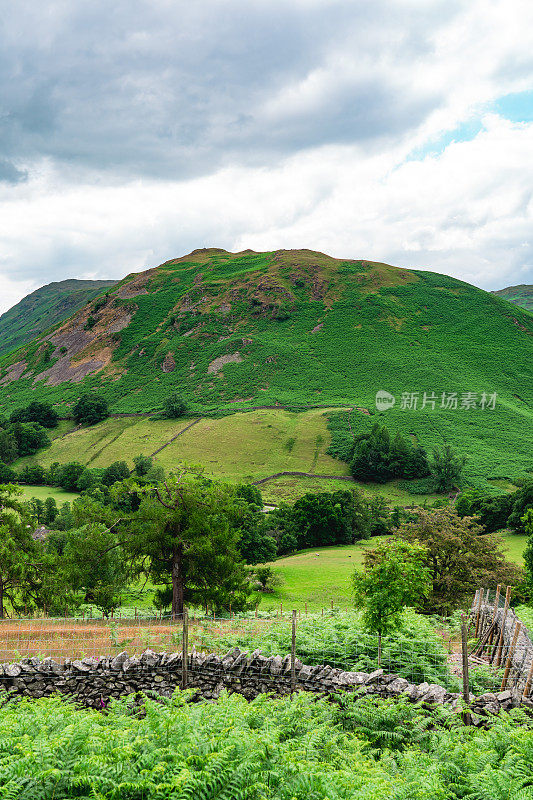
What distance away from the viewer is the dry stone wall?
42.8 ft

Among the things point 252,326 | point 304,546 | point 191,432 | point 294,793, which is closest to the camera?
point 294,793

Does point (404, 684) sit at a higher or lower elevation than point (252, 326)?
lower

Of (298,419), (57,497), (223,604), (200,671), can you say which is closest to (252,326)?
(298,419)

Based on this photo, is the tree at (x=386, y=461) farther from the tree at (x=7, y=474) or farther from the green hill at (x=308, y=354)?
the tree at (x=7, y=474)

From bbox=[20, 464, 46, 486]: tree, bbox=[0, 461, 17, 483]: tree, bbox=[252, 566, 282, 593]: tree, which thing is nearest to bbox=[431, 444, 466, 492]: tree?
bbox=[252, 566, 282, 593]: tree

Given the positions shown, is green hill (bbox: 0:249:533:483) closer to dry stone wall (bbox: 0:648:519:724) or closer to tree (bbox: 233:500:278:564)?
tree (bbox: 233:500:278:564)

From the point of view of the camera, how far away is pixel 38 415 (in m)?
138

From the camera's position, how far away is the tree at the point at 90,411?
13738 cm

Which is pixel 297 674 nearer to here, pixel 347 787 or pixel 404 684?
pixel 404 684

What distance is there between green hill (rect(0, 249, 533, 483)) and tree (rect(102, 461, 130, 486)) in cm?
1848

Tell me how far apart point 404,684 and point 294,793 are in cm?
707

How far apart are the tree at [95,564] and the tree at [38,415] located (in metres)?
121

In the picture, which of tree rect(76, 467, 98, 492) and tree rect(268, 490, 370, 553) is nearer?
tree rect(268, 490, 370, 553)

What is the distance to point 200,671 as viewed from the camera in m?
13.7
